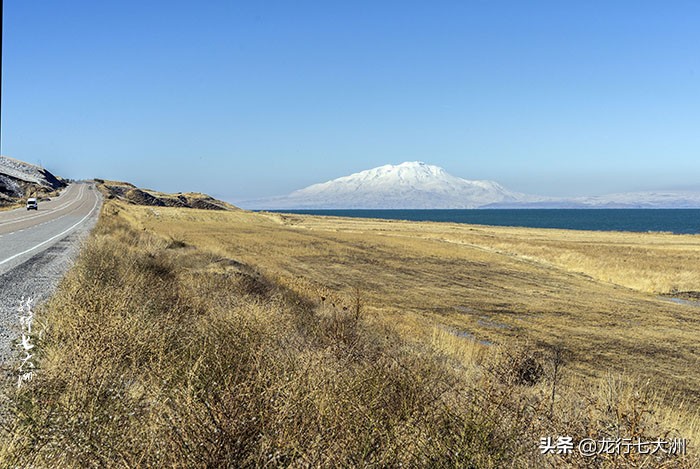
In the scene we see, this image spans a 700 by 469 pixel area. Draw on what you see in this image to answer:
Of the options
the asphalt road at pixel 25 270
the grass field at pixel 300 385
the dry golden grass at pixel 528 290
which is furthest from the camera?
the dry golden grass at pixel 528 290

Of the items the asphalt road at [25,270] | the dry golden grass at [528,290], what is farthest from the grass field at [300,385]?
the asphalt road at [25,270]

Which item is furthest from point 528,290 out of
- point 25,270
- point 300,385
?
point 300,385

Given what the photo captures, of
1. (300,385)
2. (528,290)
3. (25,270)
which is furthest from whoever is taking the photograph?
(528,290)

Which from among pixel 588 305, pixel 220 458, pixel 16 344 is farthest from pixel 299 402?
pixel 588 305

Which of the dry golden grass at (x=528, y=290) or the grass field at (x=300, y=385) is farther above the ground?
the grass field at (x=300, y=385)

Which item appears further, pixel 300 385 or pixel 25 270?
pixel 25 270

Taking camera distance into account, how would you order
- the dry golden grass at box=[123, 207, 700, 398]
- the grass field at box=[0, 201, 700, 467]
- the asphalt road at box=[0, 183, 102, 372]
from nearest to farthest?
1. the grass field at box=[0, 201, 700, 467]
2. the asphalt road at box=[0, 183, 102, 372]
3. the dry golden grass at box=[123, 207, 700, 398]

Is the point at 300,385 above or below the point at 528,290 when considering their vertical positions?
above

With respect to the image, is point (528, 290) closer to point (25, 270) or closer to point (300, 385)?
point (25, 270)

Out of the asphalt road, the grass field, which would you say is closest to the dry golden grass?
the grass field

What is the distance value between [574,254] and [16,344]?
44569 millimetres

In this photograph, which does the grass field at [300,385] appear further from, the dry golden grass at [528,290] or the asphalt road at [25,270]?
the asphalt road at [25,270]

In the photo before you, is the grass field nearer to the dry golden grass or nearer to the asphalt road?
the dry golden grass

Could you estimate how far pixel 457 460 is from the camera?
403cm
